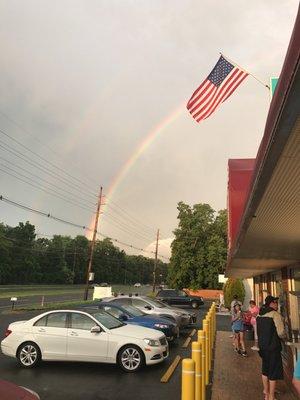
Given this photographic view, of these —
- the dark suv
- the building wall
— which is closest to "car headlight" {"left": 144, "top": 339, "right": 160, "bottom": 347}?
the building wall

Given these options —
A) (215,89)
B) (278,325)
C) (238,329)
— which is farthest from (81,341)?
(215,89)

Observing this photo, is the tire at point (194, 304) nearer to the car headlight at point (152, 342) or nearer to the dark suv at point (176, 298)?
the dark suv at point (176, 298)

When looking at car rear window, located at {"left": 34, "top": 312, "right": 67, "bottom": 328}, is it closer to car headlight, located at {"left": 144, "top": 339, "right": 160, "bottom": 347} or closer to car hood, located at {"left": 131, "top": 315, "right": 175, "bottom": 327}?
car headlight, located at {"left": 144, "top": 339, "right": 160, "bottom": 347}

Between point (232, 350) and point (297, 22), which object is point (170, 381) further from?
point (297, 22)

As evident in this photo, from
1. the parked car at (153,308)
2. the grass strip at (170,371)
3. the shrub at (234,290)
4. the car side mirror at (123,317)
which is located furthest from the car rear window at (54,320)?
the shrub at (234,290)

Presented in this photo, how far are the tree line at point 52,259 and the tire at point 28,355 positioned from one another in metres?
86.1

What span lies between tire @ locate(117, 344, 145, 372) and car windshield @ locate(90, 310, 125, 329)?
84cm

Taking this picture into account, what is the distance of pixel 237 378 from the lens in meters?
9.56

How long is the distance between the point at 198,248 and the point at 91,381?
160 feet

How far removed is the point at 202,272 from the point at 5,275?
57.5 m

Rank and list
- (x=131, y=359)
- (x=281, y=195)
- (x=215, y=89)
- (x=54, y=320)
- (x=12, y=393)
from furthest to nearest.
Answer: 1. (x=215, y=89)
2. (x=54, y=320)
3. (x=131, y=359)
4. (x=281, y=195)
5. (x=12, y=393)

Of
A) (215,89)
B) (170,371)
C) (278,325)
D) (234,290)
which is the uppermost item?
(215,89)

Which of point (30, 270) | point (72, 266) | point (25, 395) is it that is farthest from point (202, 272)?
point (72, 266)

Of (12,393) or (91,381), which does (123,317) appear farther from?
(12,393)
